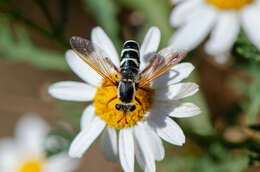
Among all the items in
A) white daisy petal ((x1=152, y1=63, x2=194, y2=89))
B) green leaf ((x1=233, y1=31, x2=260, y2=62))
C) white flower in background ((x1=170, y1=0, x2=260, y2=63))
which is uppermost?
white flower in background ((x1=170, y1=0, x2=260, y2=63))

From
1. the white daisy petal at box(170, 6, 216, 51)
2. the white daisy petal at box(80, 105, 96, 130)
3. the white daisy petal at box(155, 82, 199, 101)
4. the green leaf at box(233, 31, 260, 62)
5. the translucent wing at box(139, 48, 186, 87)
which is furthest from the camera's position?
the white daisy petal at box(170, 6, 216, 51)

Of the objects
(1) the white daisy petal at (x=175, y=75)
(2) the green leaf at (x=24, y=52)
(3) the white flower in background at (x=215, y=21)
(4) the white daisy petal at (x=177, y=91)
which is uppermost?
(2) the green leaf at (x=24, y=52)

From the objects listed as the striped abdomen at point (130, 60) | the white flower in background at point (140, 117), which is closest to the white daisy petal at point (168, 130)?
the white flower in background at point (140, 117)

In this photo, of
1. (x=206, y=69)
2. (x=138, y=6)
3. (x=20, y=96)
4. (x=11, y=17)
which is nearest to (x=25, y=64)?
(x=20, y=96)

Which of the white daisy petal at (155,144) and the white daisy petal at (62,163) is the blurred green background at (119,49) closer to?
the white daisy petal at (62,163)

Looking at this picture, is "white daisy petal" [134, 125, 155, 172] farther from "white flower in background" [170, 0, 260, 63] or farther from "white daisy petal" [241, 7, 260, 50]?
"white daisy petal" [241, 7, 260, 50]

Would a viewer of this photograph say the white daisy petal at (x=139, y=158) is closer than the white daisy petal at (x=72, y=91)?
Yes

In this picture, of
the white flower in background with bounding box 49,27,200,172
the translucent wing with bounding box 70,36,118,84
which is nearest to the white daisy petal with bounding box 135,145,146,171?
the white flower in background with bounding box 49,27,200,172
